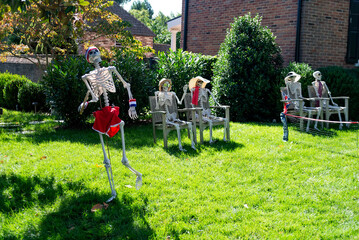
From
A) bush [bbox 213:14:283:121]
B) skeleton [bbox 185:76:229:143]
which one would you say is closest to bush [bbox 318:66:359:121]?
bush [bbox 213:14:283:121]

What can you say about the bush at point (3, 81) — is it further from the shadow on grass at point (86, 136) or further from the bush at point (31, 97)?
the shadow on grass at point (86, 136)

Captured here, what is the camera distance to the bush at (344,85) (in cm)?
960

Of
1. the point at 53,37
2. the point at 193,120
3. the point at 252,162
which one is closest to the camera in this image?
the point at 252,162

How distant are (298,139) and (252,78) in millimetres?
2937

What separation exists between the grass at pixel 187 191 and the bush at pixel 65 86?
1712 mm

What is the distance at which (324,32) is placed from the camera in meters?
11.1

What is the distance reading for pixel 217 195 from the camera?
4.35 m

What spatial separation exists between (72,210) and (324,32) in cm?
1014

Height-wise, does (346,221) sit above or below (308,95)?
below

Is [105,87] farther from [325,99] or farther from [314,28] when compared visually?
[314,28]

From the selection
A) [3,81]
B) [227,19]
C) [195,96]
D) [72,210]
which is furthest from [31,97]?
[72,210]

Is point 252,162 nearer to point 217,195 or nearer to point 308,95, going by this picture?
point 217,195

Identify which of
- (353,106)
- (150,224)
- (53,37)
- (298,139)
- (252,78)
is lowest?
(150,224)

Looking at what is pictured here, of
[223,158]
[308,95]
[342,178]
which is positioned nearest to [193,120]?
[223,158]
